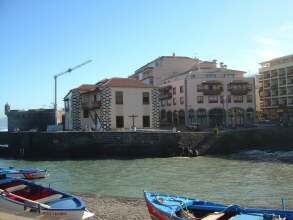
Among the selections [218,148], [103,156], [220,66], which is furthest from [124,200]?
[220,66]

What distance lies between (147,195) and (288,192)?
46.2 ft

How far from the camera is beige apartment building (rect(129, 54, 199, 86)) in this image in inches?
4112

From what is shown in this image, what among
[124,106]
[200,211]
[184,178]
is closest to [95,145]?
[124,106]

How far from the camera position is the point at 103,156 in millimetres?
59438

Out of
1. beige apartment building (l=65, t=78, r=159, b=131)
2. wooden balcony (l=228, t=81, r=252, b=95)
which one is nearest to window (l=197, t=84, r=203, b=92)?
wooden balcony (l=228, t=81, r=252, b=95)

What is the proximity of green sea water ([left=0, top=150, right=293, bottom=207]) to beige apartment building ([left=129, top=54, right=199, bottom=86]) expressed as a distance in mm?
48702

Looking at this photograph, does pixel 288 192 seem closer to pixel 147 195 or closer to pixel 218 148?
pixel 147 195

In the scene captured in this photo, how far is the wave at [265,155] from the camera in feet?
185

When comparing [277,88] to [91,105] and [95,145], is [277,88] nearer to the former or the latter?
[91,105]

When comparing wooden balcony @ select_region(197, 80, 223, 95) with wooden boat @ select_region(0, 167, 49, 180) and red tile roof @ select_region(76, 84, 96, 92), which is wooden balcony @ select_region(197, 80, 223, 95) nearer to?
red tile roof @ select_region(76, 84, 96, 92)

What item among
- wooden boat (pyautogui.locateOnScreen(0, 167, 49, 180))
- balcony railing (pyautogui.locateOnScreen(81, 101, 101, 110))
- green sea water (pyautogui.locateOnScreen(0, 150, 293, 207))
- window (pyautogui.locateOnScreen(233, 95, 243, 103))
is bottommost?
green sea water (pyautogui.locateOnScreen(0, 150, 293, 207))

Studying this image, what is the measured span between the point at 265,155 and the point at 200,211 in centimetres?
4483

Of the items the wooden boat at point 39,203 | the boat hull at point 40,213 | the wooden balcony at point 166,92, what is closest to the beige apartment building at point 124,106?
the wooden balcony at point 166,92

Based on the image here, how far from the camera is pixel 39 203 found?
18.8m
